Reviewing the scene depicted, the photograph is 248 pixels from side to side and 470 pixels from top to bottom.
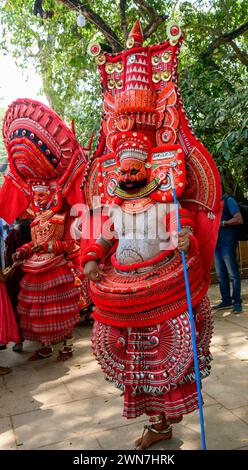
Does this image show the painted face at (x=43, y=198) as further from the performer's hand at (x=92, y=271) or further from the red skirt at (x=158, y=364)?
the red skirt at (x=158, y=364)

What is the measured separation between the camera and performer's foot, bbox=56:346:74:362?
14.2 ft

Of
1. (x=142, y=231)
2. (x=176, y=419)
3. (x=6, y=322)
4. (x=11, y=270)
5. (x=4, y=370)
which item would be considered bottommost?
(x=4, y=370)

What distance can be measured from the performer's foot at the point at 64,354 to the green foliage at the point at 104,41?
3569 mm

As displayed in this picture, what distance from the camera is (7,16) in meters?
8.21

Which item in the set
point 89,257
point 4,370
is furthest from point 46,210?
point 89,257

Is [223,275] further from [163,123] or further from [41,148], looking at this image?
[163,123]

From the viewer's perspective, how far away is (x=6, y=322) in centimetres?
401

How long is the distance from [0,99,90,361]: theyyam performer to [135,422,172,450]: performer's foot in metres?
1.88

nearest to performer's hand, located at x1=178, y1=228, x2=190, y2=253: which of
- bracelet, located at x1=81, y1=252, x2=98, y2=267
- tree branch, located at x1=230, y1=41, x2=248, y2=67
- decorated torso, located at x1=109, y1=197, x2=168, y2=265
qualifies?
decorated torso, located at x1=109, y1=197, x2=168, y2=265

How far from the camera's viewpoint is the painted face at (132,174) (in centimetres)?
244

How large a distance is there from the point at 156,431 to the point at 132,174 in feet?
5.03

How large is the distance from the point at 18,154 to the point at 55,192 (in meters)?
0.51

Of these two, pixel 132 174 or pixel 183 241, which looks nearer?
pixel 183 241
